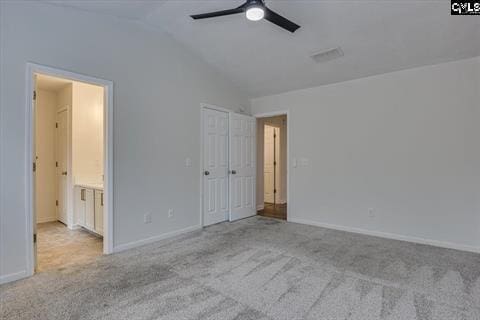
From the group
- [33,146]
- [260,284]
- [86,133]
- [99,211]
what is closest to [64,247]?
[99,211]

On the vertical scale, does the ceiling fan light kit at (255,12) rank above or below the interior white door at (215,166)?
above

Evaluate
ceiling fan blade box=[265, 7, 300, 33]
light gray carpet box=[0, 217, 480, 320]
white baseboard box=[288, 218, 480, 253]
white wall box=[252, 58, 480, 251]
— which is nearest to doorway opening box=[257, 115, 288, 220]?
white wall box=[252, 58, 480, 251]

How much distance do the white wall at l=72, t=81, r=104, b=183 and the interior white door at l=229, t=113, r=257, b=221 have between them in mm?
2503

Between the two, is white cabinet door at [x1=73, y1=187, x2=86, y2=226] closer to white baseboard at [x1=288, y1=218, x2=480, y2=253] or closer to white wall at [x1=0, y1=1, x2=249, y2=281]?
white wall at [x1=0, y1=1, x2=249, y2=281]

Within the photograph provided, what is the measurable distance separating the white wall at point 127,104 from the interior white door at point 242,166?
1.83ft

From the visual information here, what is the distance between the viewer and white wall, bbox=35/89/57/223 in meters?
4.96

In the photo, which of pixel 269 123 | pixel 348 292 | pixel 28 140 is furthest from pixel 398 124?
pixel 28 140

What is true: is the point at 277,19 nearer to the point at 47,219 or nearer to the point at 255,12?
the point at 255,12

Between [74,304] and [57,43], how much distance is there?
2671 mm

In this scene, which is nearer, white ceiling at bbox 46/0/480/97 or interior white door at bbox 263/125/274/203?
white ceiling at bbox 46/0/480/97

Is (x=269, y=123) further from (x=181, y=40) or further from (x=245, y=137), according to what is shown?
(x=181, y=40)

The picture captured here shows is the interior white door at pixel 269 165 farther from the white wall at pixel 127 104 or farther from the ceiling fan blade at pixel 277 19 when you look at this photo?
the ceiling fan blade at pixel 277 19

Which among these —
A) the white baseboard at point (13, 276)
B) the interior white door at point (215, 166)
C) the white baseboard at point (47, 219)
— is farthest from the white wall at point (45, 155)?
the interior white door at point (215, 166)

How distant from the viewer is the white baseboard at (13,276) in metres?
2.48
